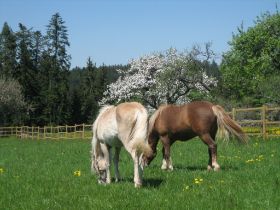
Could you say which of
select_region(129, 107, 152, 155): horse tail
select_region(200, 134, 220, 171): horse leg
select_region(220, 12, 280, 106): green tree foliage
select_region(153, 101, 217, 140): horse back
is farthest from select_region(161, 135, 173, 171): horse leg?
select_region(220, 12, 280, 106): green tree foliage

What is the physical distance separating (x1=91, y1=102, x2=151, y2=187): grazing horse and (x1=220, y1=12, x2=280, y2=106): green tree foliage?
36.2m

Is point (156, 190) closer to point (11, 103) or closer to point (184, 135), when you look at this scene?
point (184, 135)

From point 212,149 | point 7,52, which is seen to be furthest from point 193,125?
point 7,52

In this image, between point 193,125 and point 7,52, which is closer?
point 193,125

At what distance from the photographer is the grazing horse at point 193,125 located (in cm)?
1108

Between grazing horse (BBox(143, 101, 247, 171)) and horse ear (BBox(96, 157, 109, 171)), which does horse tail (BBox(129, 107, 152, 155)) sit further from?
grazing horse (BBox(143, 101, 247, 171))

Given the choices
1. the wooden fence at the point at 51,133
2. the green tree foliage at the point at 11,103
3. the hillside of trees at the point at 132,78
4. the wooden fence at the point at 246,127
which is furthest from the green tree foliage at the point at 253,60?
the green tree foliage at the point at 11,103

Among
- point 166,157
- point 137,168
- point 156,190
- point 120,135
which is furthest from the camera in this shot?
point 166,157

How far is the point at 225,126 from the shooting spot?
36.2 ft

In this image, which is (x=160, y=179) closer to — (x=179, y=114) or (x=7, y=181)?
(x=179, y=114)

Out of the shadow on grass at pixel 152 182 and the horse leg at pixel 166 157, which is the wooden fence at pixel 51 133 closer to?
the horse leg at pixel 166 157

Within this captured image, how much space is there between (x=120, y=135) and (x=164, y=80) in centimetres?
4463

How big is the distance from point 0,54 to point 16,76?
13.9 feet

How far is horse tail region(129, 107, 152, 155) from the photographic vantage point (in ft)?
27.3
